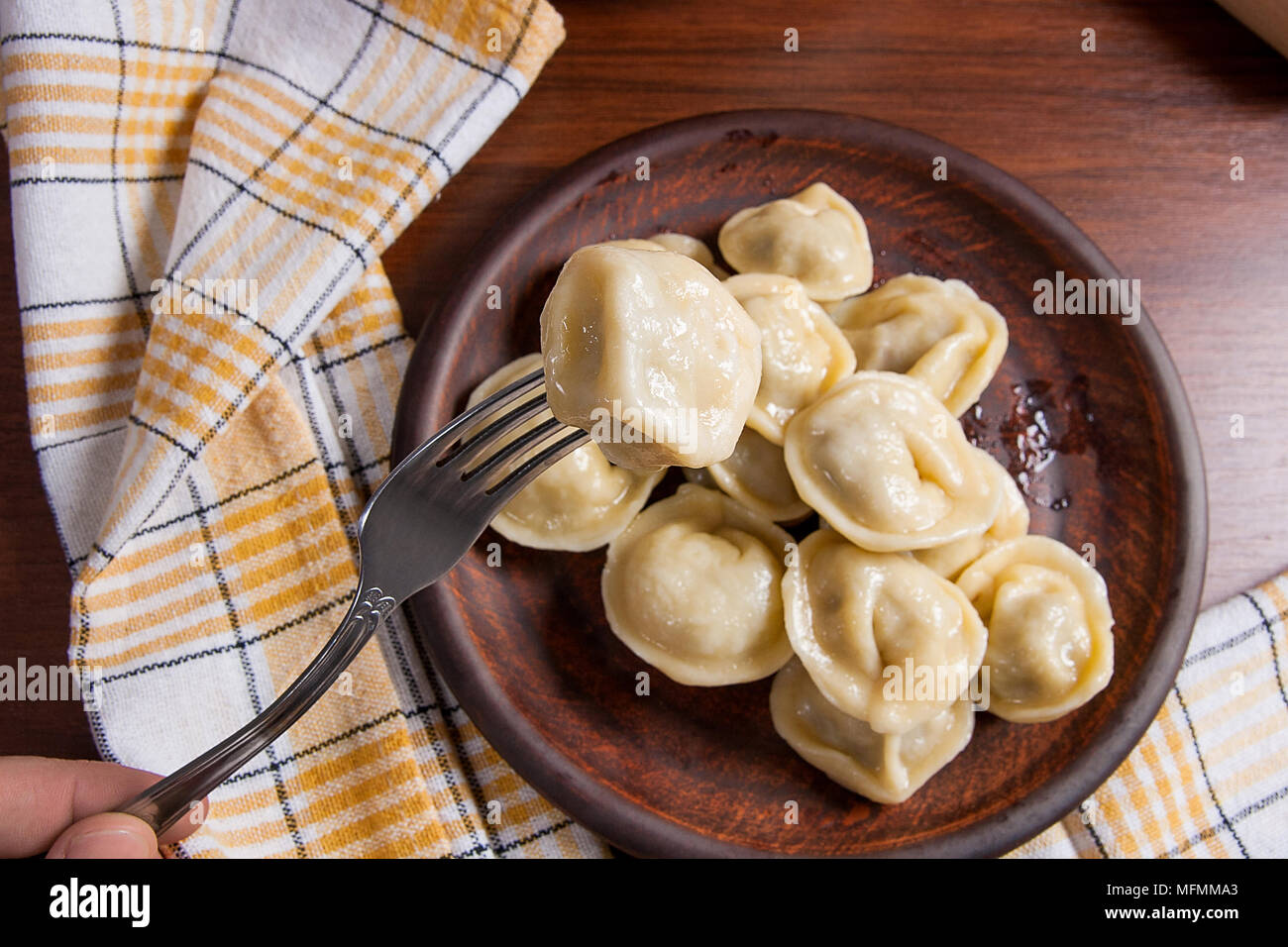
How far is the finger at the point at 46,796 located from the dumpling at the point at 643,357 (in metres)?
1.01

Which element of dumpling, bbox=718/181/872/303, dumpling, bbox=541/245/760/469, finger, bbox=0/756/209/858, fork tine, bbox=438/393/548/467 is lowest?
finger, bbox=0/756/209/858

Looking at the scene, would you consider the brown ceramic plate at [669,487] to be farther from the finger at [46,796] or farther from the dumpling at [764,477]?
the finger at [46,796]

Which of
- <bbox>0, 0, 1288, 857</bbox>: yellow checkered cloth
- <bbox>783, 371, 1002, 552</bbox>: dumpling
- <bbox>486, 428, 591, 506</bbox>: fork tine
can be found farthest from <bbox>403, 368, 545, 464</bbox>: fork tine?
<bbox>783, 371, 1002, 552</bbox>: dumpling

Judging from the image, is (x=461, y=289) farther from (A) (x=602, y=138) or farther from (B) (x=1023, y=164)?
(B) (x=1023, y=164)

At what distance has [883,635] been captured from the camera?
178 centimetres

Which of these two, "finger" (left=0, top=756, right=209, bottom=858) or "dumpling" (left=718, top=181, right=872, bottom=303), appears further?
"dumpling" (left=718, top=181, right=872, bottom=303)

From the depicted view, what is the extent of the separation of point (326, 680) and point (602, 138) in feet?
4.02

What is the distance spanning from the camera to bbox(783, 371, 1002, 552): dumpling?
175 centimetres

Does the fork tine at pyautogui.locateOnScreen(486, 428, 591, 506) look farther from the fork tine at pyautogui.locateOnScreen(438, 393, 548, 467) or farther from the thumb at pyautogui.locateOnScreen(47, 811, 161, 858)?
the thumb at pyautogui.locateOnScreen(47, 811, 161, 858)

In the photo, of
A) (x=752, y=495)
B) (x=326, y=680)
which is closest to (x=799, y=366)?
(x=752, y=495)

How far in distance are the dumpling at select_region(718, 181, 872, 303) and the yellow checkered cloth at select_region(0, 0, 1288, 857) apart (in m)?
0.54

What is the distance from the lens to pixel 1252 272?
6.81 ft

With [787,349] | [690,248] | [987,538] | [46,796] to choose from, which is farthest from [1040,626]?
[46,796]

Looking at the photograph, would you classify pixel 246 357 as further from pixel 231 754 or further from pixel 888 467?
pixel 888 467
